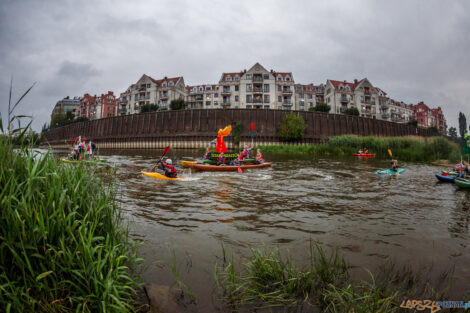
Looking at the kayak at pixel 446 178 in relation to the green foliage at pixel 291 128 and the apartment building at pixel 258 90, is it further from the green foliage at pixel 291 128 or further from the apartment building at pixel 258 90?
the apartment building at pixel 258 90

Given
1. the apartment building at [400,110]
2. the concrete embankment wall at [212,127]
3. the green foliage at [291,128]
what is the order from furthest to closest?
1. the apartment building at [400,110]
2. the concrete embankment wall at [212,127]
3. the green foliage at [291,128]

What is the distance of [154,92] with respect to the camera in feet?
226

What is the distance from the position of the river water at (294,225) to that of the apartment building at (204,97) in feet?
215

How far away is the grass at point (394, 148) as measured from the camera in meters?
22.8

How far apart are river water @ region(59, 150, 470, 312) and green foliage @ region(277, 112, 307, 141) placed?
30.4 m

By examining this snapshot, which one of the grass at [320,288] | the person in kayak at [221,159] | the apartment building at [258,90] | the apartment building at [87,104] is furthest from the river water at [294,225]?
the apartment building at [87,104]

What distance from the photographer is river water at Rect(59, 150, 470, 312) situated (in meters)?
3.49

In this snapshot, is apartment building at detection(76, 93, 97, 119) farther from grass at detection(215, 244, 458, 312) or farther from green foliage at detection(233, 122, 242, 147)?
grass at detection(215, 244, 458, 312)

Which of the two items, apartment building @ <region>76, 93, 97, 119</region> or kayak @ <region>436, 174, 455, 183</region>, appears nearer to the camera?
kayak @ <region>436, 174, 455, 183</region>

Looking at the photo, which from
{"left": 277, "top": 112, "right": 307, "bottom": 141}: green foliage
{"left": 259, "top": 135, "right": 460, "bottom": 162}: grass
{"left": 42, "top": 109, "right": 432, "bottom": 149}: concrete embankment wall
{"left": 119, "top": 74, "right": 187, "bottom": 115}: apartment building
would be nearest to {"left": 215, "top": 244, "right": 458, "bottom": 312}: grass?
{"left": 259, "top": 135, "right": 460, "bottom": 162}: grass

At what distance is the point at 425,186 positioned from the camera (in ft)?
32.4

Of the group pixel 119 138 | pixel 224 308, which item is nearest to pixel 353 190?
pixel 224 308

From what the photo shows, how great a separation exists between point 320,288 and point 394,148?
29560 millimetres

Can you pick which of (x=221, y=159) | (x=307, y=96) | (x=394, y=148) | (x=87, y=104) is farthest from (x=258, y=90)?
(x=87, y=104)
